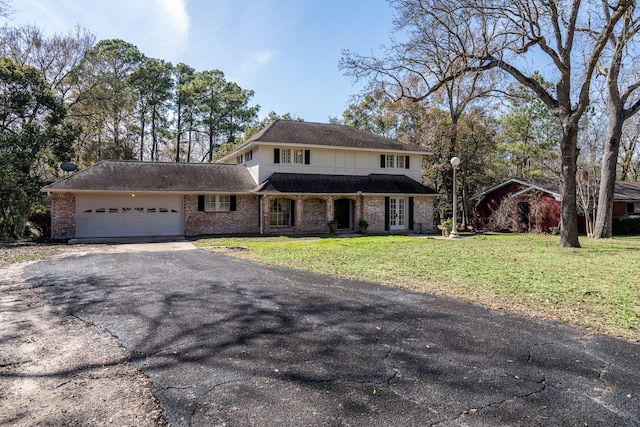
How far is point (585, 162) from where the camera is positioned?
22.4 metres

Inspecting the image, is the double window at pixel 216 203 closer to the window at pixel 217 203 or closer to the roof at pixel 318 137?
the window at pixel 217 203

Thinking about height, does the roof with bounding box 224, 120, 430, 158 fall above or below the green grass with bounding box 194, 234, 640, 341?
above

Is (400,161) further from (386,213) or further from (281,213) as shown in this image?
(281,213)

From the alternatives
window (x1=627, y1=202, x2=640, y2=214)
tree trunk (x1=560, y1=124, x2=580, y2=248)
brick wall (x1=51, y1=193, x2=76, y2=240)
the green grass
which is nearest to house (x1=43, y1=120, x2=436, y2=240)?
brick wall (x1=51, y1=193, x2=76, y2=240)

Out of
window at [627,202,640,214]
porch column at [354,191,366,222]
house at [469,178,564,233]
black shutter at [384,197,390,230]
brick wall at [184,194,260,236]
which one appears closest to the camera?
brick wall at [184,194,260,236]

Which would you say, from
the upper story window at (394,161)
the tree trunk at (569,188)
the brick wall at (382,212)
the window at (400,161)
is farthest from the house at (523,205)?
the tree trunk at (569,188)

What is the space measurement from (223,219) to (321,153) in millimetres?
Result: 6973

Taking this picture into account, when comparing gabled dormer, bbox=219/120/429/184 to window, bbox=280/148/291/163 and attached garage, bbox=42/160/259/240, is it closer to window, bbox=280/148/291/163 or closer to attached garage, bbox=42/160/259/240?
window, bbox=280/148/291/163

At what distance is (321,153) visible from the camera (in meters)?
23.0

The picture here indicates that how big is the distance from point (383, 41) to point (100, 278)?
507 inches

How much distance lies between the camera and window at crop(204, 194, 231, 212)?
20.8 m

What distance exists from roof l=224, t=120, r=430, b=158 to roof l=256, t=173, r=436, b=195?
1861mm

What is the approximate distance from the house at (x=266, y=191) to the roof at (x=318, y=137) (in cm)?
7

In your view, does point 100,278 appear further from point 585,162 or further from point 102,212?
point 585,162
